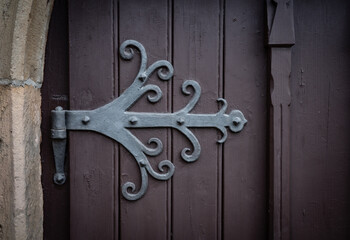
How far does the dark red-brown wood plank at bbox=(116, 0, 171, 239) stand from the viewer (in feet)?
2.21

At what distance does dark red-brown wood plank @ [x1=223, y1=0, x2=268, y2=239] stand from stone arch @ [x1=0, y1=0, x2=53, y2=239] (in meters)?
0.49

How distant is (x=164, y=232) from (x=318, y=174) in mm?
471

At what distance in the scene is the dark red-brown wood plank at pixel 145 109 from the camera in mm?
673

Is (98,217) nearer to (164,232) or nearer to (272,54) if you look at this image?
(164,232)

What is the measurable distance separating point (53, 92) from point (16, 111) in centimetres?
16

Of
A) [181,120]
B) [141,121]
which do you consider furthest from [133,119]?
[181,120]

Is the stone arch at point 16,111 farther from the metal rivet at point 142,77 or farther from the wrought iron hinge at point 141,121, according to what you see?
the metal rivet at point 142,77

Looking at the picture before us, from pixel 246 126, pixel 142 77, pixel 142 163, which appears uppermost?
pixel 142 77

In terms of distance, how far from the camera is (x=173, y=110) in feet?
2.26

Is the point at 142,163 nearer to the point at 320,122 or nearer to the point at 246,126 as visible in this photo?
the point at 246,126

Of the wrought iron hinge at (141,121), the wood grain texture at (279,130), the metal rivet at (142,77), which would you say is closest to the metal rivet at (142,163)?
the wrought iron hinge at (141,121)

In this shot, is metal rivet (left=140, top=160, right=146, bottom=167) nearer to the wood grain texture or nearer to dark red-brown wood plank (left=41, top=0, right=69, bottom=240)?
dark red-brown wood plank (left=41, top=0, right=69, bottom=240)

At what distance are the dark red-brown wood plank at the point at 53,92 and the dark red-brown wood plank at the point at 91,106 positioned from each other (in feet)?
0.08

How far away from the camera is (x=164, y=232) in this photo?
693 mm
